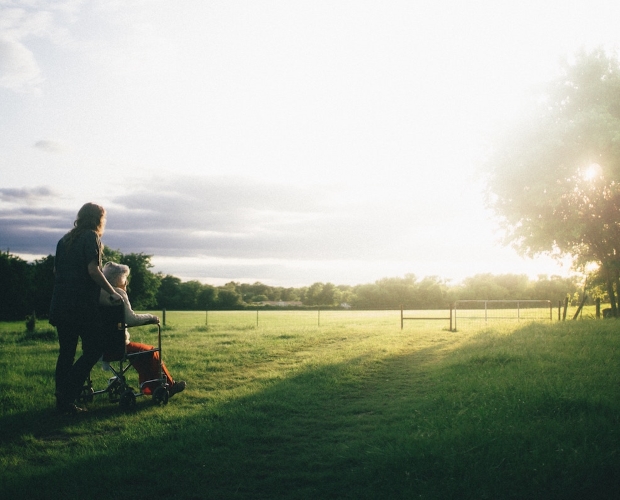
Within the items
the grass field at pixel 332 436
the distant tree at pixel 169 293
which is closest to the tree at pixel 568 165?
the grass field at pixel 332 436

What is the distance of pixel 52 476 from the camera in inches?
172

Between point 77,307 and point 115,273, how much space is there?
0.90 metres

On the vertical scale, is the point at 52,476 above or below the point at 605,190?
below

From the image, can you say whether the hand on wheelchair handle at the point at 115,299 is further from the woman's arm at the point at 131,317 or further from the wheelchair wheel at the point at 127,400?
the wheelchair wheel at the point at 127,400

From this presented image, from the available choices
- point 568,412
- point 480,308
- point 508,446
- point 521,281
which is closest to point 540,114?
point 480,308

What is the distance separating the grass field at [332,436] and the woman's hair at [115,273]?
189 centimetres

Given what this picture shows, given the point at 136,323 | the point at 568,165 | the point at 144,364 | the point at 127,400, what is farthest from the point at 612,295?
the point at 127,400

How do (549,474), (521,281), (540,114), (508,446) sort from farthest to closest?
(521,281), (540,114), (508,446), (549,474)

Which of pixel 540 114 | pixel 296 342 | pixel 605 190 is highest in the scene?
pixel 540 114

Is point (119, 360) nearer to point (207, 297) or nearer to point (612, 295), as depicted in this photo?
point (612, 295)

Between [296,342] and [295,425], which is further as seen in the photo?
[296,342]

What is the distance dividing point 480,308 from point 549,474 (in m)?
29.4

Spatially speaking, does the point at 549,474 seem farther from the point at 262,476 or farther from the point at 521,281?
the point at 521,281

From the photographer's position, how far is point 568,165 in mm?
21422
